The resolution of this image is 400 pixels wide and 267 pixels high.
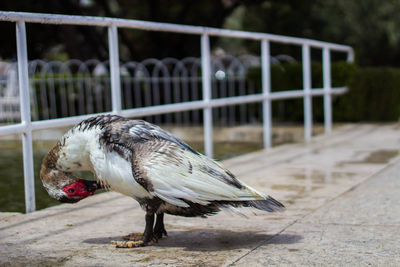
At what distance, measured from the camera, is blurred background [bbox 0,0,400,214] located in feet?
36.7

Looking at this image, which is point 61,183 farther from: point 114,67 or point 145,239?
point 114,67

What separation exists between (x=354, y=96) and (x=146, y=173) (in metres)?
9.42

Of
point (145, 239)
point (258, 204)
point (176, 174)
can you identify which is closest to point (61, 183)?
point (145, 239)

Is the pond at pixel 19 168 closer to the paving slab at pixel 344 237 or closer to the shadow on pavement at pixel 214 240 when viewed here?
the shadow on pavement at pixel 214 240

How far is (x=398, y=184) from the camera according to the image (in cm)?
562

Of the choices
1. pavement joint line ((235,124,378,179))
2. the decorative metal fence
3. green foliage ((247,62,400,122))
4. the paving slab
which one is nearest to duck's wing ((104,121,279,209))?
the paving slab

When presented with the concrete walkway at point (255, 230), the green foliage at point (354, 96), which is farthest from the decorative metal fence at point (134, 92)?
the concrete walkway at point (255, 230)

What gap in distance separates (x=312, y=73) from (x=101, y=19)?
7.94 metres

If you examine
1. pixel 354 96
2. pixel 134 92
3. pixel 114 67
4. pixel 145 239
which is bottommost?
pixel 145 239

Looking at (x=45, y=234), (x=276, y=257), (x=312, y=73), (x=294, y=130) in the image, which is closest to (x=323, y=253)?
(x=276, y=257)

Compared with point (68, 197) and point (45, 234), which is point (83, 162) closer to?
point (68, 197)

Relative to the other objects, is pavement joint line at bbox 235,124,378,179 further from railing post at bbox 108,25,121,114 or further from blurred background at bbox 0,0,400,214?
railing post at bbox 108,25,121,114

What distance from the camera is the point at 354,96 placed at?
12.2 meters

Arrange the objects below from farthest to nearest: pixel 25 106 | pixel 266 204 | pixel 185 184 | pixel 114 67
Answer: pixel 114 67, pixel 25 106, pixel 266 204, pixel 185 184
